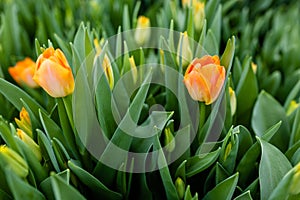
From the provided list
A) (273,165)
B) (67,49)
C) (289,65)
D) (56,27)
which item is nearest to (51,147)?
(67,49)

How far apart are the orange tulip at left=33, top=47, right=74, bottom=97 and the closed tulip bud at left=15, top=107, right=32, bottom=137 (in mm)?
138

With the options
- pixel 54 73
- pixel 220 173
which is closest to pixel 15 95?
pixel 54 73

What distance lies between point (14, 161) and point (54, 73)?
6.7 inches

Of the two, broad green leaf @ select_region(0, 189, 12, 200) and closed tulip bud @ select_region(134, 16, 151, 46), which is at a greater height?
closed tulip bud @ select_region(134, 16, 151, 46)

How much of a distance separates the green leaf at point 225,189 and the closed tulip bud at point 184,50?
0.31m

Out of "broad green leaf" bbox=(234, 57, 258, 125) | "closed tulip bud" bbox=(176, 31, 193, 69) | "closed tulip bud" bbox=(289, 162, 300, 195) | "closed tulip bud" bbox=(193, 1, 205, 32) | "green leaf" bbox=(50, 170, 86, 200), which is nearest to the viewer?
"green leaf" bbox=(50, 170, 86, 200)

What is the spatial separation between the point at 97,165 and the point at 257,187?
13.0 inches

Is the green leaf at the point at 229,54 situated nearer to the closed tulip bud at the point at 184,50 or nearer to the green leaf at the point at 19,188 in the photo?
the closed tulip bud at the point at 184,50

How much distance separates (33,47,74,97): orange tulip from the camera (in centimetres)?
85

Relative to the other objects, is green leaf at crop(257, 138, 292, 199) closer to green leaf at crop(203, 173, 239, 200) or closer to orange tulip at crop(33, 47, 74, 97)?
green leaf at crop(203, 173, 239, 200)

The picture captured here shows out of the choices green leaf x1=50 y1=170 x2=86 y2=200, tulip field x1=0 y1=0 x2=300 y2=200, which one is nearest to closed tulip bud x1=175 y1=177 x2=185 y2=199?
tulip field x1=0 y1=0 x2=300 y2=200

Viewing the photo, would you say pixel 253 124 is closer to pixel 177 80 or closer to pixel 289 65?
pixel 177 80

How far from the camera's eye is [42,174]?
0.90 m

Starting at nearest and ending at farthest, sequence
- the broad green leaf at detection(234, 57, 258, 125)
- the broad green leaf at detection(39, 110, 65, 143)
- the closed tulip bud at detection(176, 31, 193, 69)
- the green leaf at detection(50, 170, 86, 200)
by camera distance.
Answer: the green leaf at detection(50, 170, 86, 200)
the broad green leaf at detection(39, 110, 65, 143)
the closed tulip bud at detection(176, 31, 193, 69)
the broad green leaf at detection(234, 57, 258, 125)
